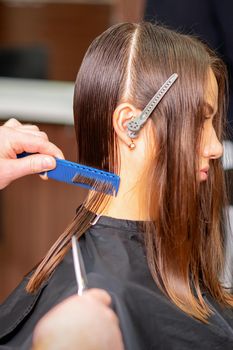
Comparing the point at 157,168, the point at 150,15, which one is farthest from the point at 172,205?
the point at 150,15

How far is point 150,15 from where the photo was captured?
1.76 m

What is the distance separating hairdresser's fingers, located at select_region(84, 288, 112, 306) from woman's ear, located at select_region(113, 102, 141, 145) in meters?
0.27

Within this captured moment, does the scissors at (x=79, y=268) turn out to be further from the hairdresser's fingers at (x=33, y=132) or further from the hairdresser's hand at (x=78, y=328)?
the hairdresser's fingers at (x=33, y=132)

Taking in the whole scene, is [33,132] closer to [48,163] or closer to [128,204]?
[48,163]

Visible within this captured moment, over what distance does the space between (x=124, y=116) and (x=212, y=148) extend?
0.57 ft

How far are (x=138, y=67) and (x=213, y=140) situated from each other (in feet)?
0.63

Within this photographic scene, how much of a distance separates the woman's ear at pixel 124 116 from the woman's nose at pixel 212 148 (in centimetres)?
14

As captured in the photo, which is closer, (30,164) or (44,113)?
(30,164)

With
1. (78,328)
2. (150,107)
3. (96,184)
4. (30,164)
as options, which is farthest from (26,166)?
(78,328)

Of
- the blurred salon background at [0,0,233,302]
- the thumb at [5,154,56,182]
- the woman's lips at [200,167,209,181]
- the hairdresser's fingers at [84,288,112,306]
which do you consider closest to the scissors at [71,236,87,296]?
the hairdresser's fingers at [84,288,112,306]

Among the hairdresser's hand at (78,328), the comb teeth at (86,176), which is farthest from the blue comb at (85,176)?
the hairdresser's hand at (78,328)

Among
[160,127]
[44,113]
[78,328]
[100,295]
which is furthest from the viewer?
[44,113]

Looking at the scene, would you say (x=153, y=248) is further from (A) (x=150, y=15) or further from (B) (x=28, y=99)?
(B) (x=28, y=99)

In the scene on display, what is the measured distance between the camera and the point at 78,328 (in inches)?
33.2
